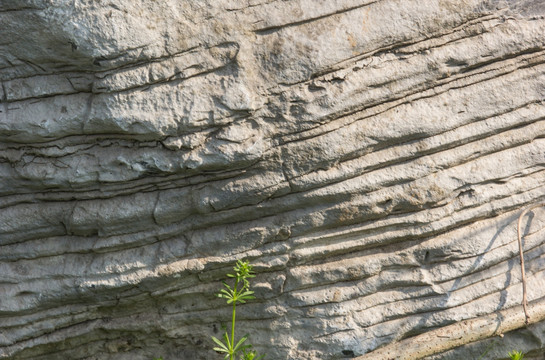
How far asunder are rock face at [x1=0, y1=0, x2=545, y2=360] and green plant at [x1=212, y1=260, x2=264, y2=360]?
8 centimetres

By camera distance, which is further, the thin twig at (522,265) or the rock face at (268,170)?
the thin twig at (522,265)

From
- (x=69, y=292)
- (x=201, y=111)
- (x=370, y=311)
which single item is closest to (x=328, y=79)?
(x=201, y=111)

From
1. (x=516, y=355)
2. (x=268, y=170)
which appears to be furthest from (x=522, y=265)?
(x=268, y=170)

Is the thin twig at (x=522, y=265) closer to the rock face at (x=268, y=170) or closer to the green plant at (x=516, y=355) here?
the rock face at (x=268, y=170)

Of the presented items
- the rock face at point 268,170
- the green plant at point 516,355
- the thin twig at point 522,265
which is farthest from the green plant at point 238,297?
the thin twig at point 522,265

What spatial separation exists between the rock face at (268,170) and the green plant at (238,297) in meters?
0.08

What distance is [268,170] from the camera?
3443 millimetres

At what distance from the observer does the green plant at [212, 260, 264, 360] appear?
3.30 m

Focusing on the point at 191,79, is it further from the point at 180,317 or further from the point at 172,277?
the point at 180,317

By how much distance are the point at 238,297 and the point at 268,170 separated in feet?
2.45

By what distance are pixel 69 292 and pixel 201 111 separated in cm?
142

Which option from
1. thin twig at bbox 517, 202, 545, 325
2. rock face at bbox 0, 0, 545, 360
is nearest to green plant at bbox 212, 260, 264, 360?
rock face at bbox 0, 0, 545, 360

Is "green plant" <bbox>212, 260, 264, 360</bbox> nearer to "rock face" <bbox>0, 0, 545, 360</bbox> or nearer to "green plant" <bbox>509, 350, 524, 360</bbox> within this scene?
"rock face" <bbox>0, 0, 545, 360</bbox>

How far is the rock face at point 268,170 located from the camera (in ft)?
10.8
